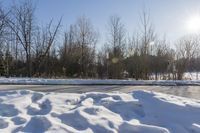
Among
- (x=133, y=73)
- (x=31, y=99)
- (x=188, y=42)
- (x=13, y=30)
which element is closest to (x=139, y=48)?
(x=133, y=73)

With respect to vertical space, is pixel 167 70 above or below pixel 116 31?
below

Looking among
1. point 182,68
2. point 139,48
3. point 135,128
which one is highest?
point 139,48

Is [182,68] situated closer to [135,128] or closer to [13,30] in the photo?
[13,30]

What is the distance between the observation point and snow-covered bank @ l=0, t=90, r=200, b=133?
21.2 feet

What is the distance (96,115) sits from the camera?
281 inches

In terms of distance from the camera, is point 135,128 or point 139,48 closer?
point 135,128

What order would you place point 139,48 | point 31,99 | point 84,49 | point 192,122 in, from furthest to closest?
1. point 84,49
2. point 139,48
3. point 31,99
4. point 192,122

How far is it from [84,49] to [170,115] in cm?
3783

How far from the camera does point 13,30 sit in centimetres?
3847

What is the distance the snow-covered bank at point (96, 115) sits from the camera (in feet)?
21.2

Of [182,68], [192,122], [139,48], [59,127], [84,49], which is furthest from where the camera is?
[84,49]

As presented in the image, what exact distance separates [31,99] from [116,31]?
3226 centimetres

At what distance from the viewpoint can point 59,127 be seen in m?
6.32

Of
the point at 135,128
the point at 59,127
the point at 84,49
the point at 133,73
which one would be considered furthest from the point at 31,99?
the point at 84,49
